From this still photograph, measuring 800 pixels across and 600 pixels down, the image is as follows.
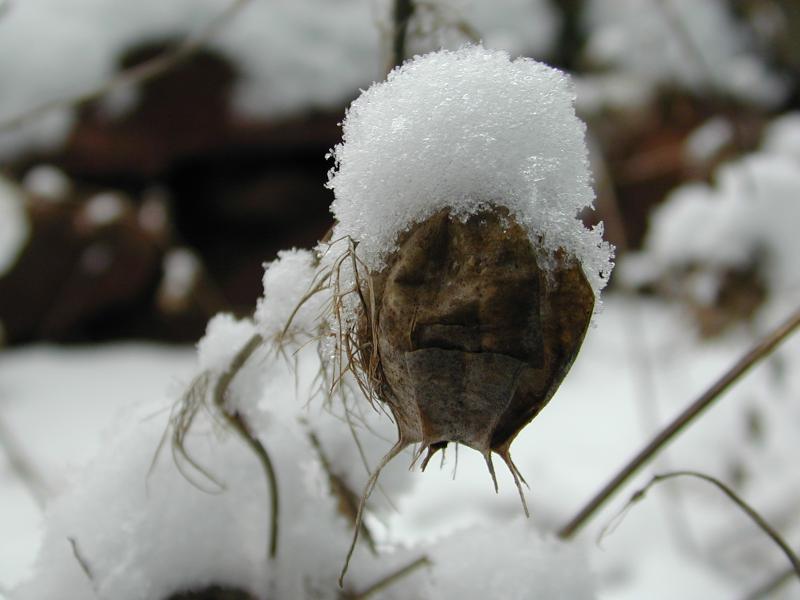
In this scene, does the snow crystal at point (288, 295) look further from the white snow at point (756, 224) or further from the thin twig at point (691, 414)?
the white snow at point (756, 224)

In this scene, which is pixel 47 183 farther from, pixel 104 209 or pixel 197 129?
pixel 197 129

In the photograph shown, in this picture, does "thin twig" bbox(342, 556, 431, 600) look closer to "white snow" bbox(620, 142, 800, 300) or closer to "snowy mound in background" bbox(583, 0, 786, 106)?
"white snow" bbox(620, 142, 800, 300)

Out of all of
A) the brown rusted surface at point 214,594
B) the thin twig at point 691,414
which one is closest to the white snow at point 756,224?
the thin twig at point 691,414

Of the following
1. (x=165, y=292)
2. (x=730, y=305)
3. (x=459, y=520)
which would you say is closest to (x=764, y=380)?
(x=730, y=305)

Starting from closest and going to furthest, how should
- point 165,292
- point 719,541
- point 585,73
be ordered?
point 719,541
point 165,292
point 585,73

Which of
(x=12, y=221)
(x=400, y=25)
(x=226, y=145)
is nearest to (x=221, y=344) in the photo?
(x=400, y=25)

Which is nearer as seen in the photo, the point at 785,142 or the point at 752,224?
the point at 752,224

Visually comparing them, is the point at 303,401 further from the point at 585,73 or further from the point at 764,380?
the point at 585,73
